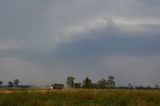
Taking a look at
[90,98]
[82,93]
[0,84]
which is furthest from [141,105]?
[0,84]

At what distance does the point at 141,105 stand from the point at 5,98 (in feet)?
29.7

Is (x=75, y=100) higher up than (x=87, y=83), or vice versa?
(x=87, y=83)

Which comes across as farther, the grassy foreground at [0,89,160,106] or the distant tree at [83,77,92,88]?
the distant tree at [83,77,92,88]

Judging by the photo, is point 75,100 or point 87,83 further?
point 87,83

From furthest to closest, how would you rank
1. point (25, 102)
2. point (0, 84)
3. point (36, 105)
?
point (0, 84)
point (25, 102)
point (36, 105)

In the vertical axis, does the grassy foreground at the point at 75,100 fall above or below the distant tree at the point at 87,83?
below

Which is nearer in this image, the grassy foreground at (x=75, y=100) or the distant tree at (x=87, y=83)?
the grassy foreground at (x=75, y=100)

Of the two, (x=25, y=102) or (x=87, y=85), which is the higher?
(x=87, y=85)

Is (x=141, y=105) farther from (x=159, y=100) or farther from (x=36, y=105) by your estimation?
(x=159, y=100)

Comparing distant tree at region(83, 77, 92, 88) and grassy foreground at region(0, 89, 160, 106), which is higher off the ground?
distant tree at region(83, 77, 92, 88)

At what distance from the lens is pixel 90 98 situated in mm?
32281

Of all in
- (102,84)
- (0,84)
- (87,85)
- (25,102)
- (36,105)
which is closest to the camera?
(36,105)

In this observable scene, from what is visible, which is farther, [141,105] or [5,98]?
[5,98]

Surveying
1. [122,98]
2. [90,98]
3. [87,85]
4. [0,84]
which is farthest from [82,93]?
[0,84]
